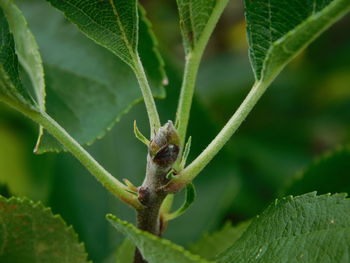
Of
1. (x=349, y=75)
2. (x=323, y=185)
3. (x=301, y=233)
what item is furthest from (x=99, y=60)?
(x=349, y=75)

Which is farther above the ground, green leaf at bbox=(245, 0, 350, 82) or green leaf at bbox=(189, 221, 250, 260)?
green leaf at bbox=(245, 0, 350, 82)

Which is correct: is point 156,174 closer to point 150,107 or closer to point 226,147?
point 150,107

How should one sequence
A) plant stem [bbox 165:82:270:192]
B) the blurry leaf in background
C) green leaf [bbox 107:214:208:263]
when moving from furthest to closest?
1. the blurry leaf in background
2. plant stem [bbox 165:82:270:192]
3. green leaf [bbox 107:214:208:263]

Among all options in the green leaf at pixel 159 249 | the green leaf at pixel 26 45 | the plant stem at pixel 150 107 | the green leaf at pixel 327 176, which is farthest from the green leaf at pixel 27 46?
the green leaf at pixel 327 176

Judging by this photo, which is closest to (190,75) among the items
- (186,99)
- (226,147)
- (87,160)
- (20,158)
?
(186,99)

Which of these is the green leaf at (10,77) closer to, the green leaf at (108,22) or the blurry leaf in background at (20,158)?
the green leaf at (108,22)

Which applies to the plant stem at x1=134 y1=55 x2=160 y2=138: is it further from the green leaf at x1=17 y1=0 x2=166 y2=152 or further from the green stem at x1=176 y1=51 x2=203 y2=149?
the green leaf at x1=17 y1=0 x2=166 y2=152

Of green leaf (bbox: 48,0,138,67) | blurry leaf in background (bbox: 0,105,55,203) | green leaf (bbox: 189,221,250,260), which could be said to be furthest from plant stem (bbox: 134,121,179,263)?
blurry leaf in background (bbox: 0,105,55,203)
